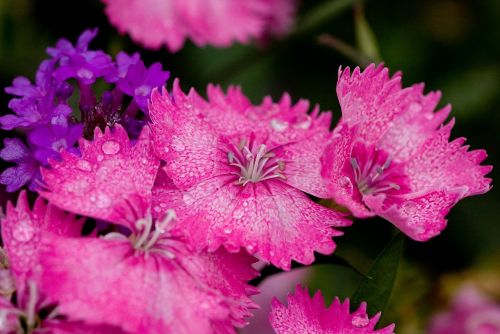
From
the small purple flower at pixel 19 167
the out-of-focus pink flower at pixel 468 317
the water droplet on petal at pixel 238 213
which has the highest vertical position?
the water droplet on petal at pixel 238 213

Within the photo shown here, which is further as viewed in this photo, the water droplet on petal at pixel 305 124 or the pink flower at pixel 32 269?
the water droplet on petal at pixel 305 124

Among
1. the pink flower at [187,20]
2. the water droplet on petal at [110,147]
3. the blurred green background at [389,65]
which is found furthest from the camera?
the blurred green background at [389,65]

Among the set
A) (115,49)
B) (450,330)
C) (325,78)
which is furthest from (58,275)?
(325,78)

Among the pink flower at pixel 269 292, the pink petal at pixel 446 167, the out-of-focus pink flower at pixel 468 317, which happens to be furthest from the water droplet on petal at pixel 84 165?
the out-of-focus pink flower at pixel 468 317

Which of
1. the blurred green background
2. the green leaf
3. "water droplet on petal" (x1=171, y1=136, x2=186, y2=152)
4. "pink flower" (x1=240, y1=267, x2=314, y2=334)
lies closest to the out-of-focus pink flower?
the blurred green background

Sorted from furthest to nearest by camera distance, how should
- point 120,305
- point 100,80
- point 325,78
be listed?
point 325,78 < point 100,80 < point 120,305

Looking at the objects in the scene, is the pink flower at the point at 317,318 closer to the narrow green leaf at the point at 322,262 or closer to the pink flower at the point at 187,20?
the narrow green leaf at the point at 322,262

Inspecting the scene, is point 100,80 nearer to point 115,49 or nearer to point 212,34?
point 115,49
